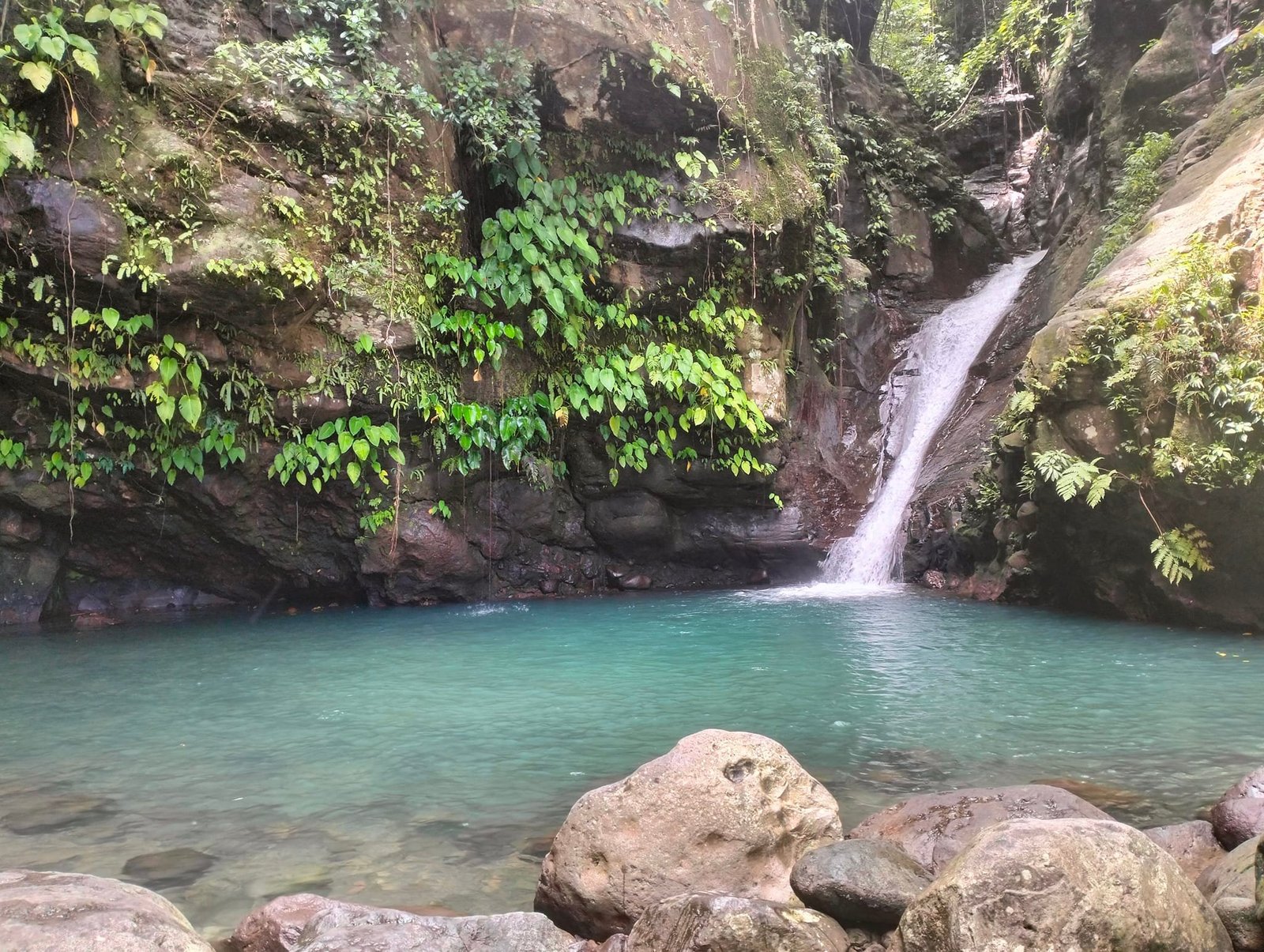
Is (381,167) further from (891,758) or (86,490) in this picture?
(891,758)

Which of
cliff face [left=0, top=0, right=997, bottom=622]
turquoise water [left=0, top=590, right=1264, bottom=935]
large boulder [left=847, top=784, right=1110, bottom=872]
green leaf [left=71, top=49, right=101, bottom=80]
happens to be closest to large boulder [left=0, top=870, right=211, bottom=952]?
turquoise water [left=0, top=590, right=1264, bottom=935]

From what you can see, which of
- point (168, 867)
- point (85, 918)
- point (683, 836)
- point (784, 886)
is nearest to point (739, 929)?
point (683, 836)

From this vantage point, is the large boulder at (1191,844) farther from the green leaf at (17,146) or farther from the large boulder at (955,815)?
the green leaf at (17,146)

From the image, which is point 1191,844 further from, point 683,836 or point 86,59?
point 86,59

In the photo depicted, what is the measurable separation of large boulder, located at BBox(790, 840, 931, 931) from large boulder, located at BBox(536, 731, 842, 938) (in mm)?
271

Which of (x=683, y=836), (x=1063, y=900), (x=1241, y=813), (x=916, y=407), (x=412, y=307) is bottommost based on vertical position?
(x=683, y=836)

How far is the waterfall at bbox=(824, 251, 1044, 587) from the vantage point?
1295 cm

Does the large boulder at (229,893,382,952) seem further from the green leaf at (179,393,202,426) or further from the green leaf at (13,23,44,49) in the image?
the green leaf at (13,23,44,49)

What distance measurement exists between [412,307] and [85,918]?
28.2 ft

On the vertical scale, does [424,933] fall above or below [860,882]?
below

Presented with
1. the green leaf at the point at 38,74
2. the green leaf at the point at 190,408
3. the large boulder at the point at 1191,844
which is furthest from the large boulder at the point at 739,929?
the green leaf at the point at 38,74

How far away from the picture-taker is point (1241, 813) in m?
3.30

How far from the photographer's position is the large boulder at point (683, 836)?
323 cm

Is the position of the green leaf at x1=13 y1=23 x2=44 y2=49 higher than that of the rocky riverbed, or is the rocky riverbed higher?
the green leaf at x1=13 y1=23 x2=44 y2=49
